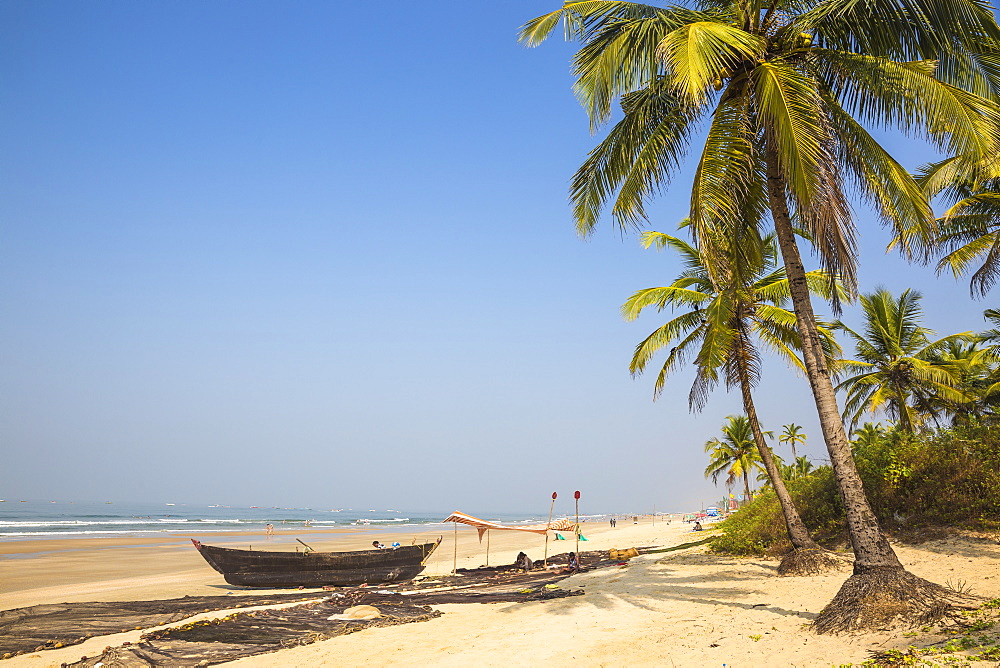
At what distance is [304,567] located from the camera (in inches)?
718

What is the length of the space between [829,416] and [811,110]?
416 centimetres

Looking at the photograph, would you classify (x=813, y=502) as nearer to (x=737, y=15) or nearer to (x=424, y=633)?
(x=424, y=633)

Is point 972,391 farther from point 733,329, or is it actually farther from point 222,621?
point 222,621

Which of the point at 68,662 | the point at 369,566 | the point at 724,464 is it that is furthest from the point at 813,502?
the point at 724,464

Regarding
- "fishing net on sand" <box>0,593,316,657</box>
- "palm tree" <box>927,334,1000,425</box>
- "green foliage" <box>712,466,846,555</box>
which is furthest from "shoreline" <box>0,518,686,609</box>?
"palm tree" <box>927,334,1000,425</box>

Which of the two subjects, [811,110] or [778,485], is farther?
[778,485]

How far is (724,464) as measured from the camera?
43.5 meters

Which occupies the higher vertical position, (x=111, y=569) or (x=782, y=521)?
(x=782, y=521)

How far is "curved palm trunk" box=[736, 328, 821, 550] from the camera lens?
13.0 metres

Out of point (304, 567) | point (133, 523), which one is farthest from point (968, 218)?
point (133, 523)

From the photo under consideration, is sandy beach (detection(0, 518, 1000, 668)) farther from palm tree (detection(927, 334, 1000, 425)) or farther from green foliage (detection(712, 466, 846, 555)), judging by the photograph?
palm tree (detection(927, 334, 1000, 425))

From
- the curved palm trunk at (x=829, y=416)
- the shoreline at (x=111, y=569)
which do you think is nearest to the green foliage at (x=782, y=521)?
the curved palm trunk at (x=829, y=416)

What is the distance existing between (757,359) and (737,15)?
29.5ft

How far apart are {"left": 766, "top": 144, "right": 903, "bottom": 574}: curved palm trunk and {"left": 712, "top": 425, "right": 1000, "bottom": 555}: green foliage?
6.52 metres
